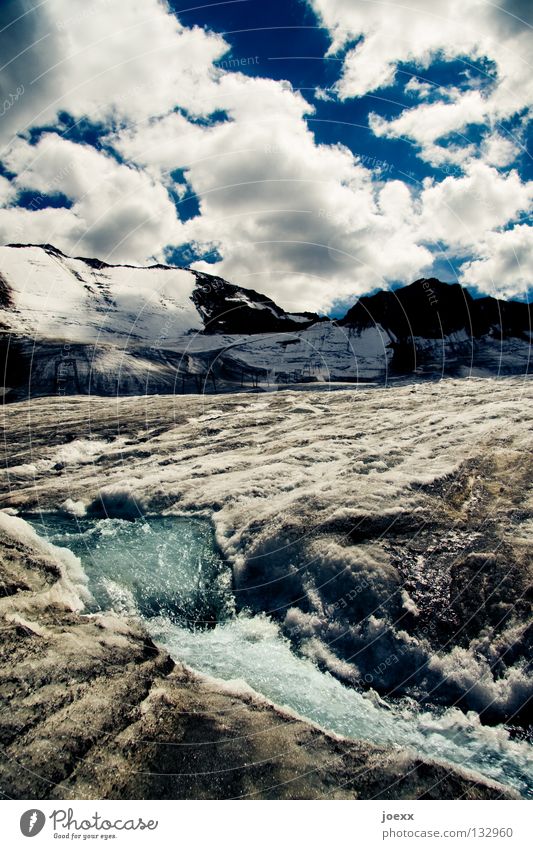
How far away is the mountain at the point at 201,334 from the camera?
55281 mm

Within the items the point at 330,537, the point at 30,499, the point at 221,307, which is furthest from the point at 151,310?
the point at 330,537

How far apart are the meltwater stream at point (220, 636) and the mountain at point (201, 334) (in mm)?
37277

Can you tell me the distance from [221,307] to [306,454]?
11405cm

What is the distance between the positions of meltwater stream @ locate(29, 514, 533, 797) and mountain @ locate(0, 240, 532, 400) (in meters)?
37.3

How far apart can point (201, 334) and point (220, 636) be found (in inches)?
3465

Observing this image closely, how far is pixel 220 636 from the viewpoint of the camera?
10523mm

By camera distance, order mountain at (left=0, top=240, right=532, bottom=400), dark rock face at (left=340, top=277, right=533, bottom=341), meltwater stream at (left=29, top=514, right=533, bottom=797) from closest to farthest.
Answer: meltwater stream at (left=29, top=514, right=533, bottom=797)
mountain at (left=0, top=240, right=532, bottom=400)
dark rock face at (left=340, top=277, right=533, bottom=341)

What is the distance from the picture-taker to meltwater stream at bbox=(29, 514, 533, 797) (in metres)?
7.67
